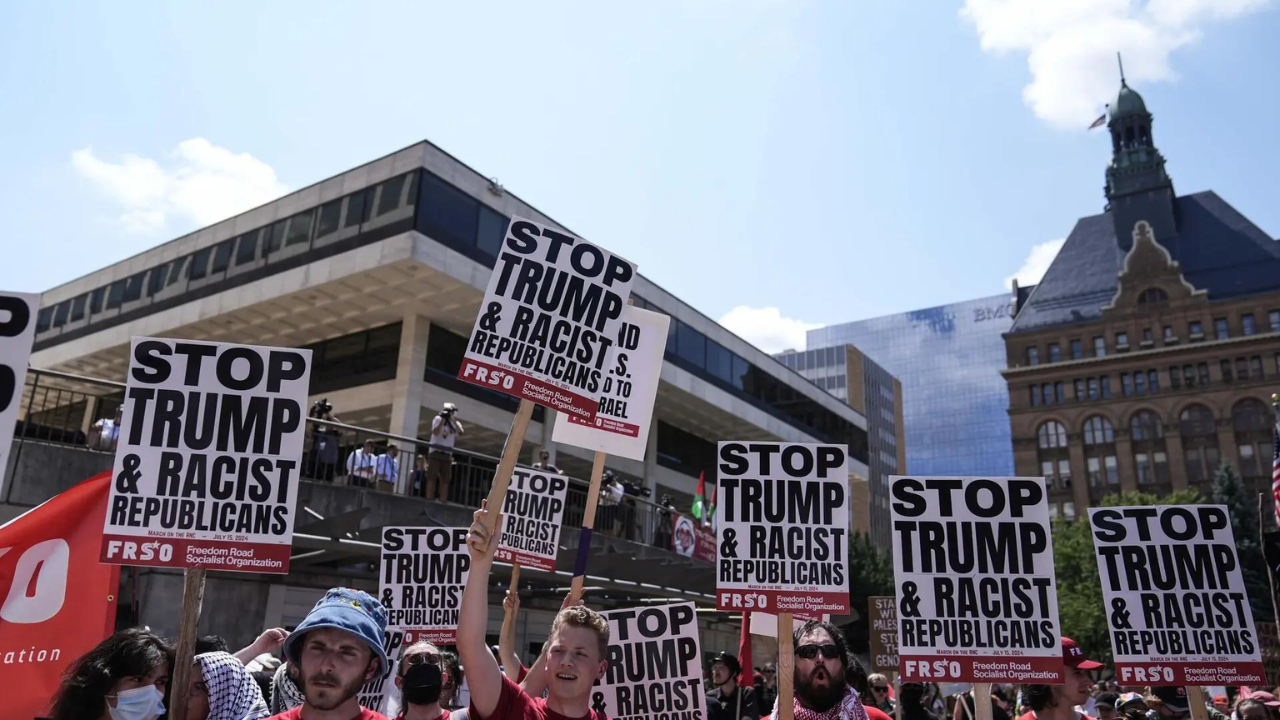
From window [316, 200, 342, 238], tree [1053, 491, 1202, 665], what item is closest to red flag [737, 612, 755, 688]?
window [316, 200, 342, 238]

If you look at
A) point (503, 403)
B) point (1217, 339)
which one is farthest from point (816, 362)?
point (503, 403)

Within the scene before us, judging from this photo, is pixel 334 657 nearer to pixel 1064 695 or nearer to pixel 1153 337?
pixel 1064 695

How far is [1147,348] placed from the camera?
3492 inches

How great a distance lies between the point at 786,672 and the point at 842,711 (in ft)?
1.82

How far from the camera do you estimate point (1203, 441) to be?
3312 inches

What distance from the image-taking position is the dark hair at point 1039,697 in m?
6.07

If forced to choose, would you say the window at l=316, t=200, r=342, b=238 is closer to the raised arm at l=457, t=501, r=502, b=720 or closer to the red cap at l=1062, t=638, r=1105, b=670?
the red cap at l=1062, t=638, r=1105, b=670

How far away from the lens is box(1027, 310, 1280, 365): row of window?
8394cm

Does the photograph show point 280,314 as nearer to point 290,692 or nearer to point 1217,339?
point 290,692

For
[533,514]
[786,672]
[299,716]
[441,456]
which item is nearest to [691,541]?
[441,456]

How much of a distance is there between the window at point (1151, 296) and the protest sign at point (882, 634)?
87527 mm

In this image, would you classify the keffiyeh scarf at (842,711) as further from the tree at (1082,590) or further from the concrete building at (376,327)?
the tree at (1082,590)

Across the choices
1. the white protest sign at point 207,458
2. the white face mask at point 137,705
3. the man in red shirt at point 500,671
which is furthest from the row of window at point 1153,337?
the white face mask at point 137,705

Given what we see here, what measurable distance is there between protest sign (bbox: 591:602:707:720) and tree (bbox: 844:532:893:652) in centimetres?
3891
